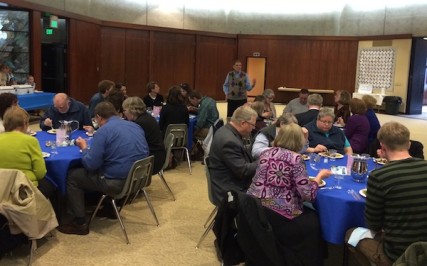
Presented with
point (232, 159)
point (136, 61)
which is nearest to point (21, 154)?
point (232, 159)

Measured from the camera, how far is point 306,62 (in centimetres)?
1791

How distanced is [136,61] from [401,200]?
13804 mm

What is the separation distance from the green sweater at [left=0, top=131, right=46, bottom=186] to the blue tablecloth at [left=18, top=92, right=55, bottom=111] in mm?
6297

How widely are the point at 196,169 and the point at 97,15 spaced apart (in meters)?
9.30

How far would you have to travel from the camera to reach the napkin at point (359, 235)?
2772 millimetres

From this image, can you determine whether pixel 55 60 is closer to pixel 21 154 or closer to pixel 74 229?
pixel 74 229

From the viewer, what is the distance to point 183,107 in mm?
6434

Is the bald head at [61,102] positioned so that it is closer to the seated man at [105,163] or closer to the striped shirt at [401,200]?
the seated man at [105,163]

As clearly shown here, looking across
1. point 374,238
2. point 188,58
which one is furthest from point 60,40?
point 374,238

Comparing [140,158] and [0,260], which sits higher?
[140,158]

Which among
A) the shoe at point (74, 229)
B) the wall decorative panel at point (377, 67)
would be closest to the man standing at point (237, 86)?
the shoe at point (74, 229)

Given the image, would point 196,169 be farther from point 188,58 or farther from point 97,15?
point 188,58

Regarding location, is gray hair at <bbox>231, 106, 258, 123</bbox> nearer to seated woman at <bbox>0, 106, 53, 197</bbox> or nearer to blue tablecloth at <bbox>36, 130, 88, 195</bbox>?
blue tablecloth at <bbox>36, 130, 88, 195</bbox>

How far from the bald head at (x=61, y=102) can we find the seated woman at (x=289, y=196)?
308 centimetres
